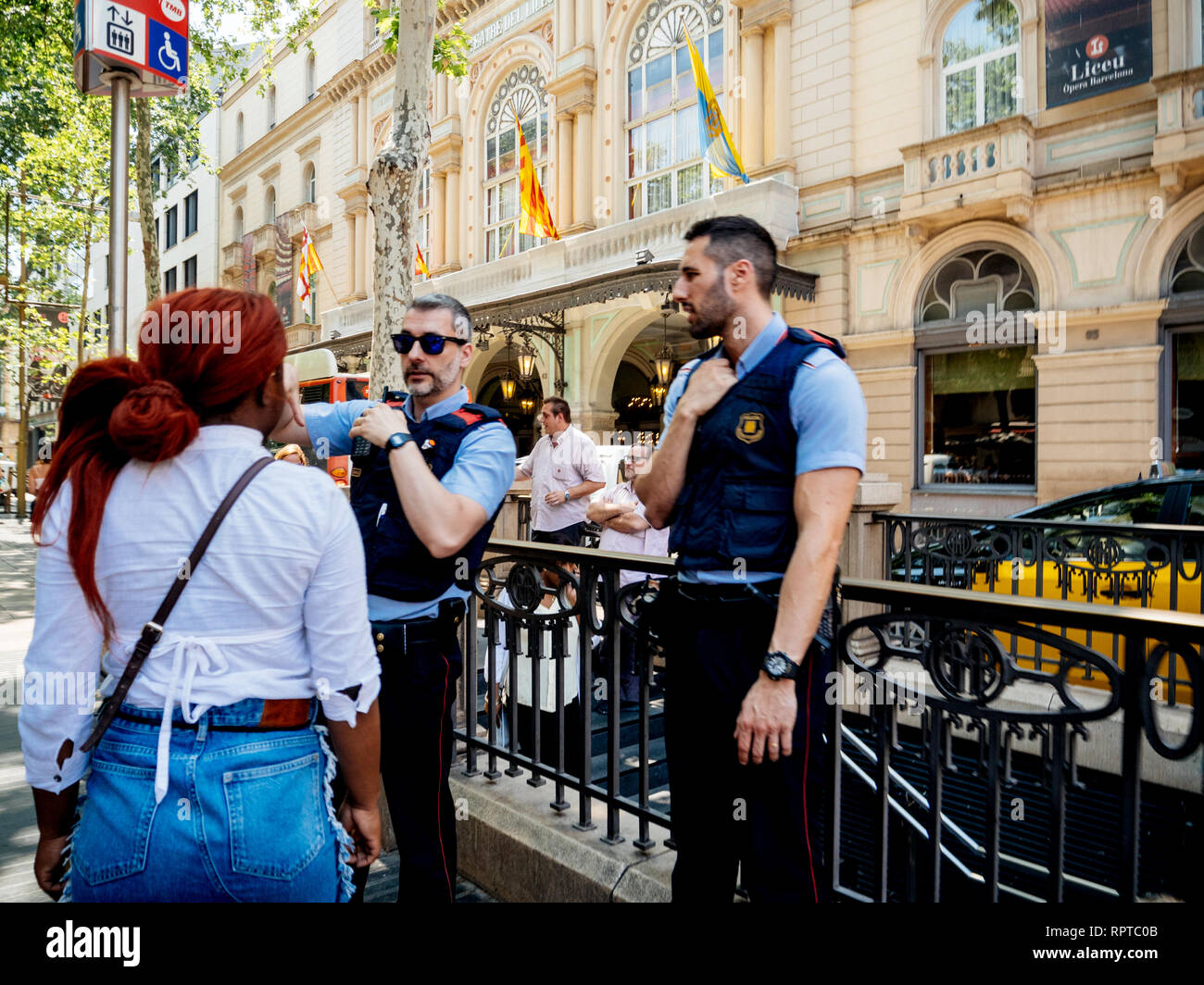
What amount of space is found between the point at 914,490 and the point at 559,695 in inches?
472

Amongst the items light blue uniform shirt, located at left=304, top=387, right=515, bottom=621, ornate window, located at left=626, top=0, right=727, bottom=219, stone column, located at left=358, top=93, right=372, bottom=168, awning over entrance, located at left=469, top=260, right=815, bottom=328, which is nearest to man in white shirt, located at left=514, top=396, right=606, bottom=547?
light blue uniform shirt, located at left=304, top=387, right=515, bottom=621

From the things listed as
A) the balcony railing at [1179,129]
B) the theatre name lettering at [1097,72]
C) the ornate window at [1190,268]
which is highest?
the theatre name lettering at [1097,72]

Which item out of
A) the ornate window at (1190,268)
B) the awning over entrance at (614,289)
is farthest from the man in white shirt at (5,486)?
the ornate window at (1190,268)

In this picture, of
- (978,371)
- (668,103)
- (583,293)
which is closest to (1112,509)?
(978,371)

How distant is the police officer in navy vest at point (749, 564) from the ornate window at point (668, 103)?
15288mm

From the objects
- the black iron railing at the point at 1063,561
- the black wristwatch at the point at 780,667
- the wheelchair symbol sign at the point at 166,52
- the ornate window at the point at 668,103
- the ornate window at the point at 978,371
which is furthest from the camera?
the ornate window at the point at 668,103

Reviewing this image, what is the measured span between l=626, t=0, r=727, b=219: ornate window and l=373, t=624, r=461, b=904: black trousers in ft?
50.8

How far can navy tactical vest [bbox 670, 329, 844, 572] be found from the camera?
1959 mm

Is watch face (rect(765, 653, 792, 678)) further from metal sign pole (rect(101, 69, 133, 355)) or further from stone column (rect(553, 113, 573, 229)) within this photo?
stone column (rect(553, 113, 573, 229))

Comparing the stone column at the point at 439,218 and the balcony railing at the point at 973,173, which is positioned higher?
the stone column at the point at 439,218

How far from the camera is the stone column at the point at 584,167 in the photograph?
723 inches

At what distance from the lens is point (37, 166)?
19.3m

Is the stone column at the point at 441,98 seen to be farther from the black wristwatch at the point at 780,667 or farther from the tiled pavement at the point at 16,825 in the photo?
the black wristwatch at the point at 780,667

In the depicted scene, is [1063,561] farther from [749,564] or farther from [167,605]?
[167,605]
